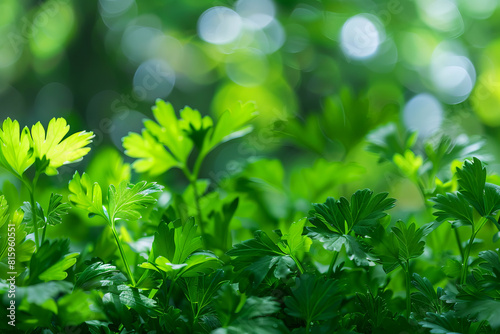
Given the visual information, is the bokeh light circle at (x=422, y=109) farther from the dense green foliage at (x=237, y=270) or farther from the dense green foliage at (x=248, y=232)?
the dense green foliage at (x=237, y=270)

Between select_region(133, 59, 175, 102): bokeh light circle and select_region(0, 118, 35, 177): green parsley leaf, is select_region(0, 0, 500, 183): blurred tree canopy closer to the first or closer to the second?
select_region(133, 59, 175, 102): bokeh light circle

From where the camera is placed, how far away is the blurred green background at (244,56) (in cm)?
203

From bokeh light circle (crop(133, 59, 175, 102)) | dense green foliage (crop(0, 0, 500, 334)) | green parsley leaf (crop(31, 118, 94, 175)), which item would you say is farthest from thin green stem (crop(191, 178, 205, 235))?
bokeh light circle (crop(133, 59, 175, 102))

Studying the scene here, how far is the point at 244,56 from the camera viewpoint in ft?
7.97

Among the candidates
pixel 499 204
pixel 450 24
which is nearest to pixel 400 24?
pixel 450 24

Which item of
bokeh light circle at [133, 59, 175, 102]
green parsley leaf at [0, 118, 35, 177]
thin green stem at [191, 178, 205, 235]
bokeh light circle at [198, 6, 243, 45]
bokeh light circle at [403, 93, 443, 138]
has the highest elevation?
bokeh light circle at [198, 6, 243, 45]

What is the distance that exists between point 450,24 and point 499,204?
2.28m

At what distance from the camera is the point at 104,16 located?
2.28 meters

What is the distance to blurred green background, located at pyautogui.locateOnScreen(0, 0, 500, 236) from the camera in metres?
2.03

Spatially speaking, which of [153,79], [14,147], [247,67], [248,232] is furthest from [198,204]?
[247,67]

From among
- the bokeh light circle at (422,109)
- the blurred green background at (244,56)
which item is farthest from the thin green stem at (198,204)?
the bokeh light circle at (422,109)

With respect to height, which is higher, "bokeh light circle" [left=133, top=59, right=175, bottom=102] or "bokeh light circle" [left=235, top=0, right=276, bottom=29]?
"bokeh light circle" [left=235, top=0, right=276, bottom=29]

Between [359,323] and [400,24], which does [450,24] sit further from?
[359,323]

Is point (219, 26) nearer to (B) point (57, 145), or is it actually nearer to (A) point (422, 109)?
(A) point (422, 109)
